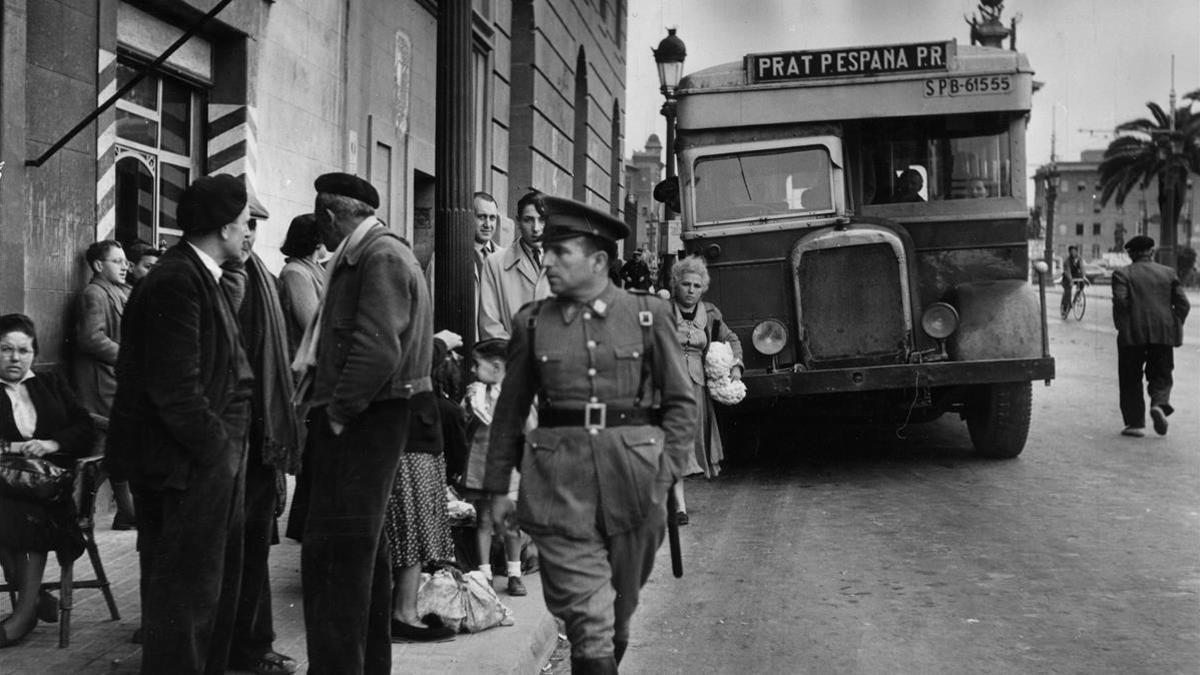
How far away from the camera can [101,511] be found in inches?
322

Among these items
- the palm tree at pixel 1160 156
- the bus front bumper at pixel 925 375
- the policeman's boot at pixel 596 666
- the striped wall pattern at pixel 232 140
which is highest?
the palm tree at pixel 1160 156

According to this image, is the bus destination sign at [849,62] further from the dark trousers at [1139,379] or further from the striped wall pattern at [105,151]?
the striped wall pattern at [105,151]

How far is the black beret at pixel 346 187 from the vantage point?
464 centimetres

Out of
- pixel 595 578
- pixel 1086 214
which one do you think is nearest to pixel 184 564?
pixel 595 578

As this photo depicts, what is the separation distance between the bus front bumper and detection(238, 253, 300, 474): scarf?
19.3 feet

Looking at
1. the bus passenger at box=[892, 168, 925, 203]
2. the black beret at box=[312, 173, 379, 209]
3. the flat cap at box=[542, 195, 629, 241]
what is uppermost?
the bus passenger at box=[892, 168, 925, 203]

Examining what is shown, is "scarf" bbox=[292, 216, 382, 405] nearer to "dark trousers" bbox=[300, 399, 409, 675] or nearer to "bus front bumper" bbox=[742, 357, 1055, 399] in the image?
"dark trousers" bbox=[300, 399, 409, 675]

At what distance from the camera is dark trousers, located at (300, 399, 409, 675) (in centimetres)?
437

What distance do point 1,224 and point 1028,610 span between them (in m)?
5.64

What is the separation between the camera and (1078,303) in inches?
1368

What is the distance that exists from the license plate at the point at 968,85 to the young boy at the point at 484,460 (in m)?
5.58

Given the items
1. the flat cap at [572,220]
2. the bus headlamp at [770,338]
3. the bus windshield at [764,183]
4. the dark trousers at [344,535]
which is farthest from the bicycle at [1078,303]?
the dark trousers at [344,535]

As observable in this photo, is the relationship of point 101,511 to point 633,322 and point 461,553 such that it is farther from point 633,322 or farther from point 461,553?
point 633,322

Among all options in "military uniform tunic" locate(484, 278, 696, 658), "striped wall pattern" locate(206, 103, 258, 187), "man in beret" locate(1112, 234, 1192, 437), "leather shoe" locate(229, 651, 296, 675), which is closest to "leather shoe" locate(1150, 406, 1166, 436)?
"man in beret" locate(1112, 234, 1192, 437)
